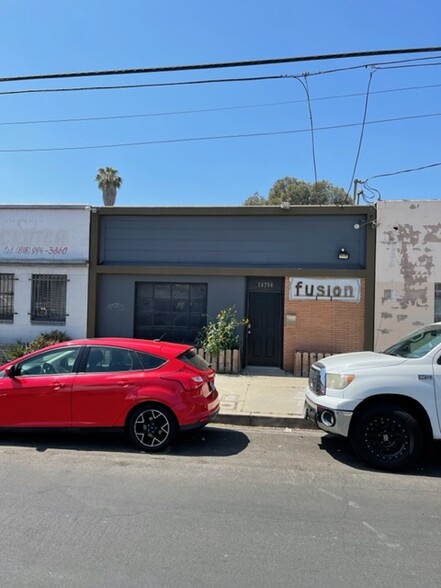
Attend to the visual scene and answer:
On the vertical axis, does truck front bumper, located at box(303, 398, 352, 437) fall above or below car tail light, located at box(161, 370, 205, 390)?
below

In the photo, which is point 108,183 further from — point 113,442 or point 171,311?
point 113,442

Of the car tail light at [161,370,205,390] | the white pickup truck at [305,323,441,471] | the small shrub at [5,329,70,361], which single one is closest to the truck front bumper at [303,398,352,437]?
the white pickup truck at [305,323,441,471]

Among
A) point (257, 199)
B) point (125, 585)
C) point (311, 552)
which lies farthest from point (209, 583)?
point (257, 199)

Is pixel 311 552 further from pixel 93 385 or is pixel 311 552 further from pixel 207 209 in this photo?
pixel 207 209

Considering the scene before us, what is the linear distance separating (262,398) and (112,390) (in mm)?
3804

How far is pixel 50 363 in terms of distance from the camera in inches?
271

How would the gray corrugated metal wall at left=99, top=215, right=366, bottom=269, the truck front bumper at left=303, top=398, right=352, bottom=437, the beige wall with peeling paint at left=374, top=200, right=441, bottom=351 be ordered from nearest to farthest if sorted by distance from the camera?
1. the truck front bumper at left=303, top=398, right=352, bottom=437
2. the beige wall with peeling paint at left=374, top=200, right=441, bottom=351
3. the gray corrugated metal wall at left=99, top=215, right=366, bottom=269

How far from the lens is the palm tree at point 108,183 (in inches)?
1497

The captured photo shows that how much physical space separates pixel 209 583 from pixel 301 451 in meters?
→ 3.56

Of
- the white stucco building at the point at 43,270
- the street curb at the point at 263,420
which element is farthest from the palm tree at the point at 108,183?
the street curb at the point at 263,420

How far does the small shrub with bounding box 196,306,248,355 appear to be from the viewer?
12.3 metres

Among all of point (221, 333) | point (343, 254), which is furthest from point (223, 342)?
point (343, 254)

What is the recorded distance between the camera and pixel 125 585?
3197 millimetres

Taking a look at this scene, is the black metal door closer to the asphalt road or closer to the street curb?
the street curb
